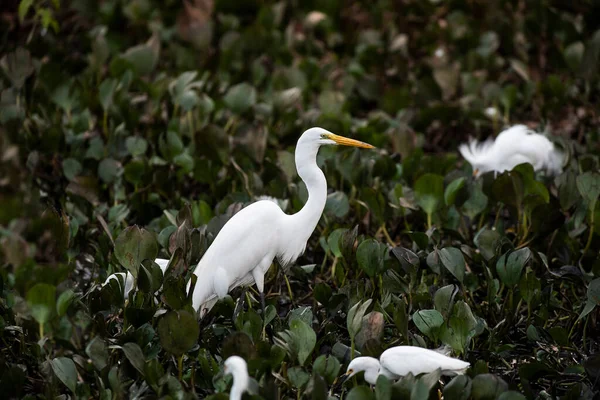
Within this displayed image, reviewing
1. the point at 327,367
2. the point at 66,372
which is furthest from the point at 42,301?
the point at 327,367

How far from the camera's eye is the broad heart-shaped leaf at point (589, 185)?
4.85m

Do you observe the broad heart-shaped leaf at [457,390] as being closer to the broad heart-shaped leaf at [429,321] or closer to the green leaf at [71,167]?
the broad heart-shaped leaf at [429,321]

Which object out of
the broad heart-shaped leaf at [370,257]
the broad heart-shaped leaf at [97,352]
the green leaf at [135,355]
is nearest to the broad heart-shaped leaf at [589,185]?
the broad heart-shaped leaf at [370,257]

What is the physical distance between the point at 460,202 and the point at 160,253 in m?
1.67

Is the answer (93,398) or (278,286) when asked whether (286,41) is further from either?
(93,398)

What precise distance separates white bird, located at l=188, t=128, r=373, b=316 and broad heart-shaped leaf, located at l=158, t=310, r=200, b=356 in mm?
485

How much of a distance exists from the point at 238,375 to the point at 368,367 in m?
0.56

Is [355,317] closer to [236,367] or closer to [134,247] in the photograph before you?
[236,367]

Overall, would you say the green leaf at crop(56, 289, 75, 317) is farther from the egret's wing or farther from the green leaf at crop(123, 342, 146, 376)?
the egret's wing

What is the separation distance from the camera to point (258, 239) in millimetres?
4156

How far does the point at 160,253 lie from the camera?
479cm

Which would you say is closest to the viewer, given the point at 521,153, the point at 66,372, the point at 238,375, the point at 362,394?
the point at 238,375

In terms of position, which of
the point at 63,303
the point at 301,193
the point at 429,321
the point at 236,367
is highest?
the point at 63,303

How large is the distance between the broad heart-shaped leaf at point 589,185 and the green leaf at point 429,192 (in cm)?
A: 73
